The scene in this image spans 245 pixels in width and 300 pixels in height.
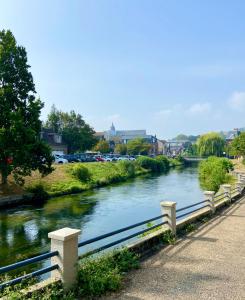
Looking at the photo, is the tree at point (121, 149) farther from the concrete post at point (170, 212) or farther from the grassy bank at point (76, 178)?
the concrete post at point (170, 212)

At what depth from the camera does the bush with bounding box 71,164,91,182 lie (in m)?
45.0

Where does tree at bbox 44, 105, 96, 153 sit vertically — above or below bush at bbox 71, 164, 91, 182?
above

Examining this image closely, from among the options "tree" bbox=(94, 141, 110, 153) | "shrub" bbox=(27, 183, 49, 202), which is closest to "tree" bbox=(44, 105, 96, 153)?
"tree" bbox=(94, 141, 110, 153)

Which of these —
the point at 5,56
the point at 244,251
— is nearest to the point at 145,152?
the point at 5,56

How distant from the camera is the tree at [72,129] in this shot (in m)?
77.2

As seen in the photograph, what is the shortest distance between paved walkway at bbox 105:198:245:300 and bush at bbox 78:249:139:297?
0.83ft

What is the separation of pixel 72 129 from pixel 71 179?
35.2 metres

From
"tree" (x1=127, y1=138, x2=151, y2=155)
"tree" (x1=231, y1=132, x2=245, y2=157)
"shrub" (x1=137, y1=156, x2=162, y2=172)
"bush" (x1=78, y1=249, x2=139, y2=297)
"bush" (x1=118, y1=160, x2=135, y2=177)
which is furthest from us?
"tree" (x1=127, y1=138, x2=151, y2=155)

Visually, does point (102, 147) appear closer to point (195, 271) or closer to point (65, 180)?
point (65, 180)

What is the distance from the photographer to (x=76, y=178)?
44.7 metres

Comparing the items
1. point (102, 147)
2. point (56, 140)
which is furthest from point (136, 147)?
point (56, 140)

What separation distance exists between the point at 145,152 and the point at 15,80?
3783 inches

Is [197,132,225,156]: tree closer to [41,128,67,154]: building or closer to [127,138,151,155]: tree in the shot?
[127,138,151,155]: tree

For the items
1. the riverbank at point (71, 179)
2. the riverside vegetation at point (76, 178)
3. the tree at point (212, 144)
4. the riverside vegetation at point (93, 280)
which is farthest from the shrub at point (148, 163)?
the riverside vegetation at point (93, 280)
